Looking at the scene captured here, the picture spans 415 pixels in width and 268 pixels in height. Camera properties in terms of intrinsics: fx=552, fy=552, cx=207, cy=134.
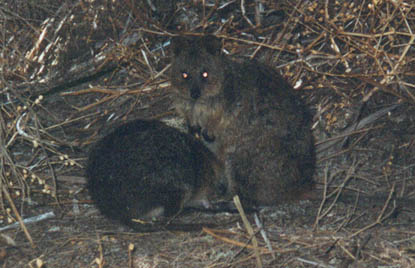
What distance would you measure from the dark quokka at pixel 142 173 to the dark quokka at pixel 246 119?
1.43 ft

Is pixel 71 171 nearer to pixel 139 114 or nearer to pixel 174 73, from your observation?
pixel 139 114

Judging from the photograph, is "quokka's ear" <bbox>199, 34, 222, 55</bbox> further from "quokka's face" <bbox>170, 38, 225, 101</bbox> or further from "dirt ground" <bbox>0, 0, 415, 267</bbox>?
"dirt ground" <bbox>0, 0, 415, 267</bbox>

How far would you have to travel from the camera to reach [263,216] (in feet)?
15.2

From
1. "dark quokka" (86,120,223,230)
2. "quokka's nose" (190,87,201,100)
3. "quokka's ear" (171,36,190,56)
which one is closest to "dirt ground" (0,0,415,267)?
"dark quokka" (86,120,223,230)

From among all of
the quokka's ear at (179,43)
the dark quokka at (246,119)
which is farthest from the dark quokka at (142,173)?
the quokka's ear at (179,43)

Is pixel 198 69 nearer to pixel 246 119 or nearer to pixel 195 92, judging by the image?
pixel 195 92

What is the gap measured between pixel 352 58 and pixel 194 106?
174cm

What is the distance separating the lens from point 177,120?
18.5 feet

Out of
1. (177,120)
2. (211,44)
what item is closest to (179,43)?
(211,44)

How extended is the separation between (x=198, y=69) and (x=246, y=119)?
67cm

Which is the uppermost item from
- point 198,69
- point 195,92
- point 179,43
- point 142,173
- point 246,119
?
point 179,43

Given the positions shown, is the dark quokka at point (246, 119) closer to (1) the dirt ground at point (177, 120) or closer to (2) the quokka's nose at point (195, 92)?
(2) the quokka's nose at point (195, 92)

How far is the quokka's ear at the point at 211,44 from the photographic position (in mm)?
5129

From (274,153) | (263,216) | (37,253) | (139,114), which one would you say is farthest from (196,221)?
(139,114)
